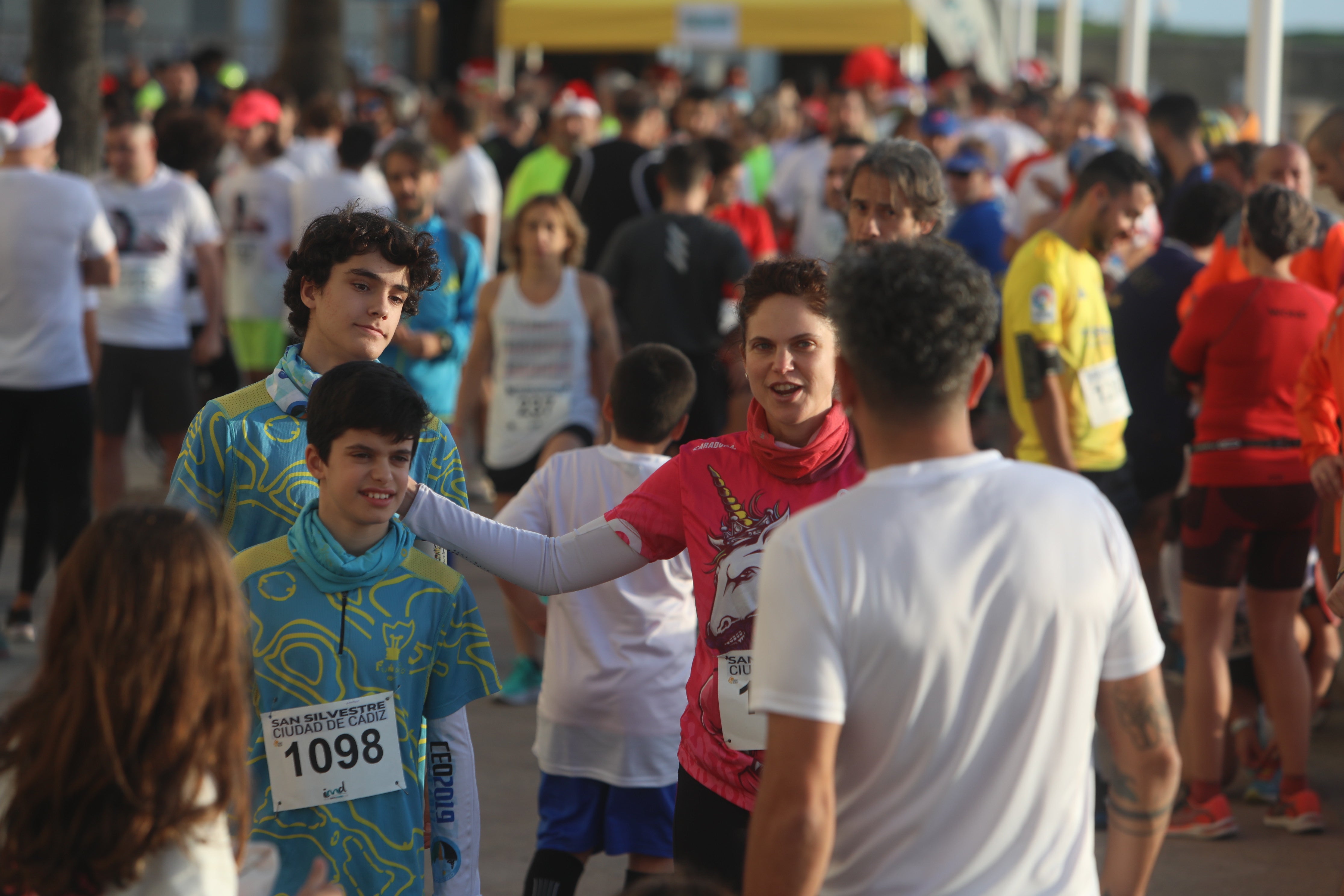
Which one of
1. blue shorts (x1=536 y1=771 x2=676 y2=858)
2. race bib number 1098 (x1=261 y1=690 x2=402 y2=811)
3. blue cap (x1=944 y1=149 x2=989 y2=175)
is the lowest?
blue shorts (x1=536 y1=771 x2=676 y2=858)

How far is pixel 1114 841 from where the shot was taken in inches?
81.1

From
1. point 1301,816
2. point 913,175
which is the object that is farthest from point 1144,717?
point 1301,816

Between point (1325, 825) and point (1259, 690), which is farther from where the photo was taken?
point (1259, 690)

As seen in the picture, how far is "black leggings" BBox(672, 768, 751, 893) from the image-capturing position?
8.79ft

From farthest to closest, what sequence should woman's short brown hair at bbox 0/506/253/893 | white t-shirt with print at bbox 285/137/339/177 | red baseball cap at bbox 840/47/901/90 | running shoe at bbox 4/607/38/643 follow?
red baseball cap at bbox 840/47/901/90 < white t-shirt with print at bbox 285/137/339/177 < running shoe at bbox 4/607/38/643 < woman's short brown hair at bbox 0/506/253/893

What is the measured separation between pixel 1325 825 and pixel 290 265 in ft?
12.0

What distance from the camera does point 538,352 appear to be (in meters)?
5.96

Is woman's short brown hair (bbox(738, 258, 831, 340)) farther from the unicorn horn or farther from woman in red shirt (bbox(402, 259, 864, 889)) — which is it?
the unicorn horn

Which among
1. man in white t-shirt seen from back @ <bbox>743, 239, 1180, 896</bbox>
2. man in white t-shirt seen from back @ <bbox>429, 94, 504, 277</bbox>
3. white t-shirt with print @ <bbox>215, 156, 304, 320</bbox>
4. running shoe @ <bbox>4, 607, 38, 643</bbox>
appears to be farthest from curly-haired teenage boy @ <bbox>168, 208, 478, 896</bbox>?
man in white t-shirt seen from back @ <bbox>429, 94, 504, 277</bbox>

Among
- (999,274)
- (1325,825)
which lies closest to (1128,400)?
(1325,825)

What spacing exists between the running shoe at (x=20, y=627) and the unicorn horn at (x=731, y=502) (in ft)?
14.9

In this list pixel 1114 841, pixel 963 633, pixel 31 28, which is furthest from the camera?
pixel 31 28

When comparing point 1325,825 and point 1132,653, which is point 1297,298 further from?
point 1132,653

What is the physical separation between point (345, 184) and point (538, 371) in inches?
98.5
